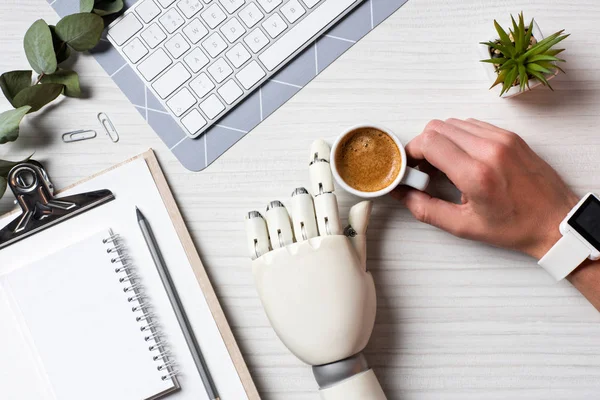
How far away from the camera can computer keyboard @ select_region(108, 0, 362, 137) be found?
69 centimetres

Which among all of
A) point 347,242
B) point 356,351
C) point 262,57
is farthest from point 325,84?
point 356,351

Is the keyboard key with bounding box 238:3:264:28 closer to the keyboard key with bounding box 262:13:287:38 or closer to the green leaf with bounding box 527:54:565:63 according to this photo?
the keyboard key with bounding box 262:13:287:38

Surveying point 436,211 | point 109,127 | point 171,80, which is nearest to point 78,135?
point 109,127

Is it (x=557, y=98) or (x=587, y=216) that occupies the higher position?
(x=557, y=98)

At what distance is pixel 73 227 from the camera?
27.8 inches

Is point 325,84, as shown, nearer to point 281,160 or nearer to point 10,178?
point 281,160

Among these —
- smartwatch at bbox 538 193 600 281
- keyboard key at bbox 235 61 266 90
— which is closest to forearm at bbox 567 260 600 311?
smartwatch at bbox 538 193 600 281

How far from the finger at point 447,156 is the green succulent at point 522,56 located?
0.10 metres

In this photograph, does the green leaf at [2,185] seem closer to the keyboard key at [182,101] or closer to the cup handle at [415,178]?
the keyboard key at [182,101]

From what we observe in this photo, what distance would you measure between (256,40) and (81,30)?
0.22 m

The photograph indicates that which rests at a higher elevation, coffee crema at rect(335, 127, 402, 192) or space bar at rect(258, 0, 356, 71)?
space bar at rect(258, 0, 356, 71)

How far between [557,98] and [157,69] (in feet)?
1.71

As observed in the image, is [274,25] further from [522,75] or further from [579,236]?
[579,236]

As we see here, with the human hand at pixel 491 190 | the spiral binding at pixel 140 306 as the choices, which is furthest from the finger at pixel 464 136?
the spiral binding at pixel 140 306
